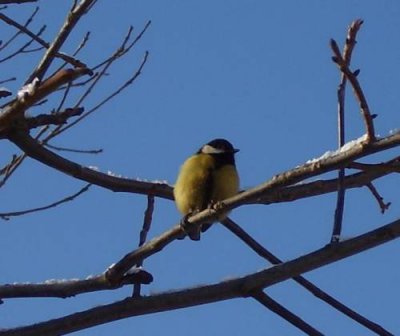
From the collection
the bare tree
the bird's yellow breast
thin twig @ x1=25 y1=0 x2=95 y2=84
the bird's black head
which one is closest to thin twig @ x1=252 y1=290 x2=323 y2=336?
the bare tree

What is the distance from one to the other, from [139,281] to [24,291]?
0.94ft

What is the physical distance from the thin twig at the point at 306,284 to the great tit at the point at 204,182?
0.91ft

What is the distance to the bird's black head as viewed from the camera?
340cm

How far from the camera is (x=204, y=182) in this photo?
10.2 ft

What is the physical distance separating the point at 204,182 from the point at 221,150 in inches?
16.9

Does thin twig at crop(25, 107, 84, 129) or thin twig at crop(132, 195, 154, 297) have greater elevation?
thin twig at crop(132, 195, 154, 297)

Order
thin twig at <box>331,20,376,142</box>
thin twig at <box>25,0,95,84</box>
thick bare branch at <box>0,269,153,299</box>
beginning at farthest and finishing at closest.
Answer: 1. thick bare branch at <box>0,269,153,299</box>
2. thin twig at <box>25,0,95,84</box>
3. thin twig at <box>331,20,376,142</box>

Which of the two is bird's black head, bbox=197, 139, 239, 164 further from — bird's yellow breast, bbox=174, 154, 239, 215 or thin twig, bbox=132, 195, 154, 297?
thin twig, bbox=132, 195, 154, 297

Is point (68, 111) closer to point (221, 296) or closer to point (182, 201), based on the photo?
point (221, 296)

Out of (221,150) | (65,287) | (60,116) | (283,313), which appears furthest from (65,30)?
(221,150)

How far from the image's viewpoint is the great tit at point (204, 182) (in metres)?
3.01

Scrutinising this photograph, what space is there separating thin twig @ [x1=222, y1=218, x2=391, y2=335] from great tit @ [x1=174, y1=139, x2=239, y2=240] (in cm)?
28

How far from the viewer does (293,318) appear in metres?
2.01

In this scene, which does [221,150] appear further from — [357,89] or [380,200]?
[357,89]
